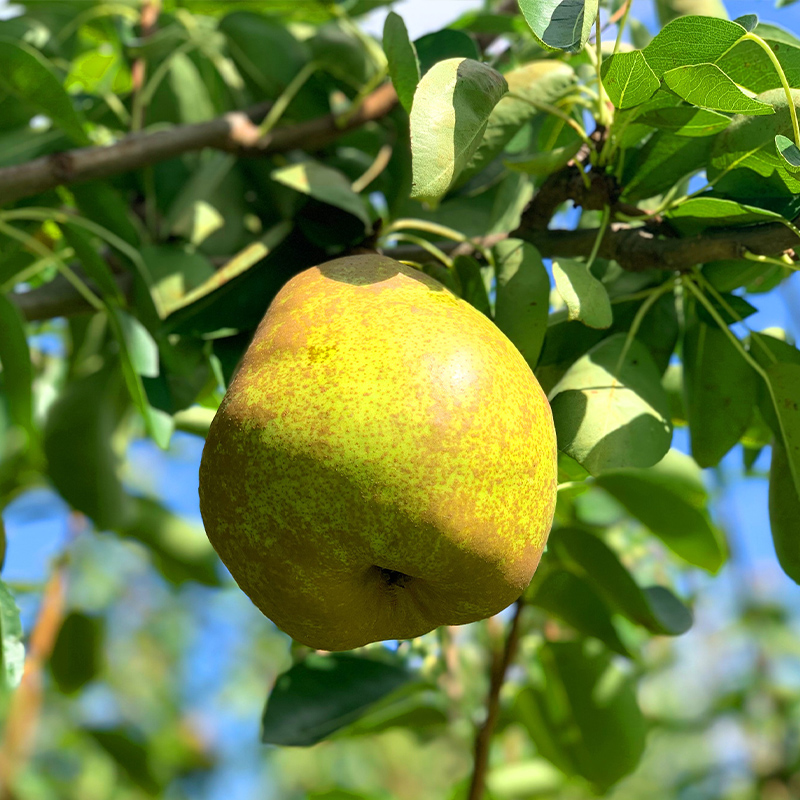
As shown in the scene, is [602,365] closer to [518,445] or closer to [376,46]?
[518,445]

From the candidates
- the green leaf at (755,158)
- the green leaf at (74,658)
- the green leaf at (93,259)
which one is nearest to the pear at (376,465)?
the green leaf at (755,158)

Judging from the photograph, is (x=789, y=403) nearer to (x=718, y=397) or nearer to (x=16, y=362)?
(x=718, y=397)

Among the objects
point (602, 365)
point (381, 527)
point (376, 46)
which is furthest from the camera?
point (376, 46)

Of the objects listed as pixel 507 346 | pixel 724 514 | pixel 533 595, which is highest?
pixel 507 346

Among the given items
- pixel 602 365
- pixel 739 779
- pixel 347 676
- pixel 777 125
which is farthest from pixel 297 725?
pixel 739 779

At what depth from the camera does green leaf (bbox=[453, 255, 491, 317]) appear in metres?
0.96

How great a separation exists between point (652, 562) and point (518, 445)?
153cm

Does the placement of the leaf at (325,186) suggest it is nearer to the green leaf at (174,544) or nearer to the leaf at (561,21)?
the leaf at (561,21)

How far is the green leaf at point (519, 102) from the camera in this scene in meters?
1.01

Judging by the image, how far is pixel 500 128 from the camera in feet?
3.33

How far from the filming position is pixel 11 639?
87 centimetres

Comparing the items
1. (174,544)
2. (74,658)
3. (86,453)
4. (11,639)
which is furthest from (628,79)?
(74,658)

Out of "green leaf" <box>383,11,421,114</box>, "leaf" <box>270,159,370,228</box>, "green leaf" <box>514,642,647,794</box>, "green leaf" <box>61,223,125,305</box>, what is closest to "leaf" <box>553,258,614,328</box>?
"green leaf" <box>383,11,421,114</box>

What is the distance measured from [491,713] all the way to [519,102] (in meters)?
0.92
